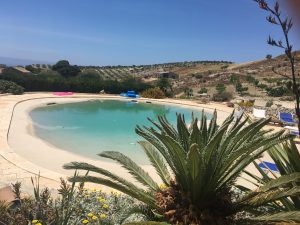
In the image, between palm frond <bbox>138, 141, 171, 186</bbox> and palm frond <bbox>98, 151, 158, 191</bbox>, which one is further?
palm frond <bbox>138, 141, 171, 186</bbox>

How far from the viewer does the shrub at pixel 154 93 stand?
3164 centimetres

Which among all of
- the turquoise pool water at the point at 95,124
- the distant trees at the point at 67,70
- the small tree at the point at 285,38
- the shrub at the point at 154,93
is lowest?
the turquoise pool water at the point at 95,124

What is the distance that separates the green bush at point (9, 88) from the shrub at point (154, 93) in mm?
→ 10972

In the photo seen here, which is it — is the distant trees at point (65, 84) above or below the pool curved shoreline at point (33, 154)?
above

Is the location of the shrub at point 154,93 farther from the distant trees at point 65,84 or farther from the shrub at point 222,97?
the shrub at point 222,97

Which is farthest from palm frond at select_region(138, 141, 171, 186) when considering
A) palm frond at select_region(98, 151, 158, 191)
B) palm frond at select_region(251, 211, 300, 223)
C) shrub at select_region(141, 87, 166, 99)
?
shrub at select_region(141, 87, 166, 99)

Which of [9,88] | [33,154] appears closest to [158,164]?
[33,154]

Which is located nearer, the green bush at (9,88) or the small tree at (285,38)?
the small tree at (285,38)

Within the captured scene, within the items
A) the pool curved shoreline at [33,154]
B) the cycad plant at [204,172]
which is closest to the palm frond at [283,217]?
the cycad plant at [204,172]

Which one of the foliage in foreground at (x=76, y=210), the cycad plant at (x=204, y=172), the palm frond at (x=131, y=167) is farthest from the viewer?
the foliage in foreground at (x=76, y=210)

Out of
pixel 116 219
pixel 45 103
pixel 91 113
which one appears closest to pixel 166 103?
pixel 91 113

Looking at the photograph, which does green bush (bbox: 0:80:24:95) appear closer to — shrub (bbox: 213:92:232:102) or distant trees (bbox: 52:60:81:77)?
shrub (bbox: 213:92:232:102)

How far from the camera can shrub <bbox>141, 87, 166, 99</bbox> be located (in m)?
31.6

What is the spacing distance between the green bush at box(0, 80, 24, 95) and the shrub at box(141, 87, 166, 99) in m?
11.0
